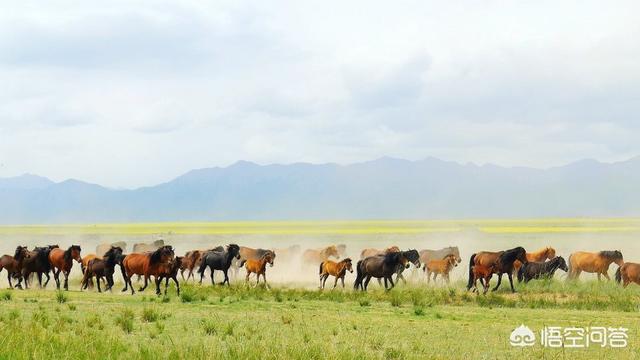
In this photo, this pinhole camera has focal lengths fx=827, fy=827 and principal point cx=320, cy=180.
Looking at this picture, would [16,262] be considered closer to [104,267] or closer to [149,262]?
[104,267]

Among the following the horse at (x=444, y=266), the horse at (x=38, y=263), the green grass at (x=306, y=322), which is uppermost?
the horse at (x=38, y=263)

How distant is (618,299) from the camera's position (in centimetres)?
2997

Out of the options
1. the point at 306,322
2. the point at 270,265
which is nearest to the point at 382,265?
the point at 270,265

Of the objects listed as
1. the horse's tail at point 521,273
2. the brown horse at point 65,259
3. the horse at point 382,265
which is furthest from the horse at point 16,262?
the horse's tail at point 521,273

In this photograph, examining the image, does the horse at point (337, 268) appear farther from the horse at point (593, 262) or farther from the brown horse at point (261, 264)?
the horse at point (593, 262)

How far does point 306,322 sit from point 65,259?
19.0 m

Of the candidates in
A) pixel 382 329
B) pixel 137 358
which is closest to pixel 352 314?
pixel 382 329

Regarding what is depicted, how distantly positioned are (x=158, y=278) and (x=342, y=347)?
1932 centimetres

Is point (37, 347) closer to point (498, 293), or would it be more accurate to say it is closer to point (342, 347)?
point (342, 347)

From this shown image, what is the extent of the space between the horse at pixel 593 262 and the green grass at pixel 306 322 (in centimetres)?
527

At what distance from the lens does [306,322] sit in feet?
71.3

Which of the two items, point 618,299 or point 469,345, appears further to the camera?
point 618,299

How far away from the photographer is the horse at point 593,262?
40.2 meters

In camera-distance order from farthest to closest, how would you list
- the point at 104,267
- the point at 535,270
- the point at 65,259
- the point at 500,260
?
the point at 65,259, the point at 535,270, the point at 104,267, the point at 500,260
